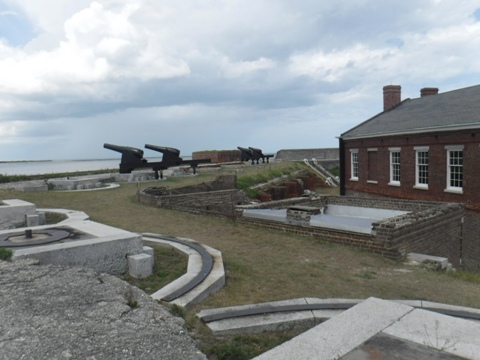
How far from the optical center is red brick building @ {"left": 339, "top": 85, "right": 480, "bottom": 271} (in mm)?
17047

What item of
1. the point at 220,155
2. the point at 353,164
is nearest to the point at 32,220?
the point at 353,164

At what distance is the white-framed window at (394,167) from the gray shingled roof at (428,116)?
44.3 inches

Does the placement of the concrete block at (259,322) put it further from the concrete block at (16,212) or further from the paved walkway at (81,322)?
the concrete block at (16,212)

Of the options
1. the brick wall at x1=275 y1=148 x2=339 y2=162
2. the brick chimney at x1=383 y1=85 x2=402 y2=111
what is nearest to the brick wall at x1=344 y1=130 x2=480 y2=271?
the brick chimney at x1=383 y1=85 x2=402 y2=111

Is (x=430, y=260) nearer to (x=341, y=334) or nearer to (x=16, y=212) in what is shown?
(x=341, y=334)

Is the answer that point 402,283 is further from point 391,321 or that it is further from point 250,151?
point 250,151

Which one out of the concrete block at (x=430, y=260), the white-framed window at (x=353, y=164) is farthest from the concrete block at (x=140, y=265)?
the white-framed window at (x=353, y=164)

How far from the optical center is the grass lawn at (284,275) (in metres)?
5.15

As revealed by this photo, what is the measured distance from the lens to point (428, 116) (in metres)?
20.9

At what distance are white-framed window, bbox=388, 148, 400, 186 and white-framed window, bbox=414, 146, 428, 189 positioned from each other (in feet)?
4.71

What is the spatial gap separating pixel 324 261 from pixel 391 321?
4.69 metres

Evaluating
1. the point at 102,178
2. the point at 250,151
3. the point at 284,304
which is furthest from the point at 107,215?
the point at 250,151

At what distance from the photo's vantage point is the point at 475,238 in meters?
16.2

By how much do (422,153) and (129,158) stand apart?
58.2ft
